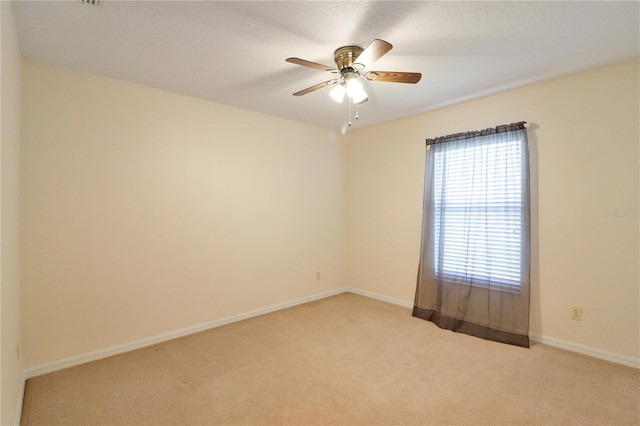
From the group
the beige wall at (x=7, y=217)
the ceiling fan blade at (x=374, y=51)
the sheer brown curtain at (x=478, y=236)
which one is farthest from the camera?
the sheer brown curtain at (x=478, y=236)

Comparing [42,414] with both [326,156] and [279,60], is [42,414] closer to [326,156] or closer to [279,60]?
[279,60]

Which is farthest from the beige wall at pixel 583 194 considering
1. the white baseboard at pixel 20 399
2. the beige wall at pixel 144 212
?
the white baseboard at pixel 20 399

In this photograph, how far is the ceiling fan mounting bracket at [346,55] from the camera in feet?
7.29

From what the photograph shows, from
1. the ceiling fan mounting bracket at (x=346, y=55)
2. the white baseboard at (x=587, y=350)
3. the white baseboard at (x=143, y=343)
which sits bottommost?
the white baseboard at (x=143, y=343)

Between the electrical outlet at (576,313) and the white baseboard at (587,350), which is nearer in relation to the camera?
the white baseboard at (587,350)

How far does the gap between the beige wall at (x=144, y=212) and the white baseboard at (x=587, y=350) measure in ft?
8.79

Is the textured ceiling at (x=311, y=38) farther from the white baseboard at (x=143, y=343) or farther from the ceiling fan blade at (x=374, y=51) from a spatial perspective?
the white baseboard at (x=143, y=343)

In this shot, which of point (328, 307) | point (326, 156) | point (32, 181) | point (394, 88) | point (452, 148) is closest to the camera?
point (32, 181)

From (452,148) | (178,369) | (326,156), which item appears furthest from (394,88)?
(178,369)

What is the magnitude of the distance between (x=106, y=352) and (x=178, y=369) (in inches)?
29.7

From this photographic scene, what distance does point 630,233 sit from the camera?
8.26ft

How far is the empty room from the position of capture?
6.42 feet

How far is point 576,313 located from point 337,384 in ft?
7.31

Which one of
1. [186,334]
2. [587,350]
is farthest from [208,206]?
[587,350]
